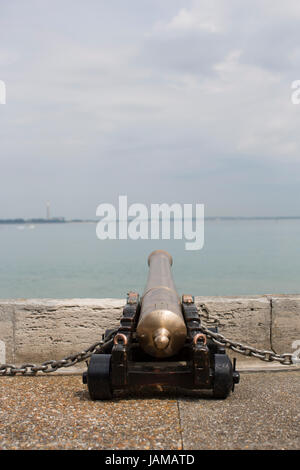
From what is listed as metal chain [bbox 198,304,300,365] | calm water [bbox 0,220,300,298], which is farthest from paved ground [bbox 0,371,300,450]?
calm water [bbox 0,220,300,298]

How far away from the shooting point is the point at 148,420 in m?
3.44

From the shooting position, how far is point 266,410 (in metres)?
3.67

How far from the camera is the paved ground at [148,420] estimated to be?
3080 mm

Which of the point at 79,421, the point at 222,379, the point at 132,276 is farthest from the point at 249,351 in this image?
the point at 132,276

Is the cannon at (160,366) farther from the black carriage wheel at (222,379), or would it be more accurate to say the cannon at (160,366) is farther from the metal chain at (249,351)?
the metal chain at (249,351)

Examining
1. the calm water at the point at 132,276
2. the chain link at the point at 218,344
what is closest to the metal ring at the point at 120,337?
the chain link at the point at 218,344

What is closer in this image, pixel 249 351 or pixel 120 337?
pixel 120 337

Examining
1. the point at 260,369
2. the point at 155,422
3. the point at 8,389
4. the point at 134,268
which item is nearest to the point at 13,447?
the point at 155,422

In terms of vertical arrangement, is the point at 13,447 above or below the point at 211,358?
below

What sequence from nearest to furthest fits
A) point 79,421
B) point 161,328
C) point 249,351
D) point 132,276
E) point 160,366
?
1. point 79,421
2. point 161,328
3. point 160,366
4. point 249,351
5. point 132,276

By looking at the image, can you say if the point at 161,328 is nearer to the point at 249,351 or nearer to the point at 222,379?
the point at 222,379
